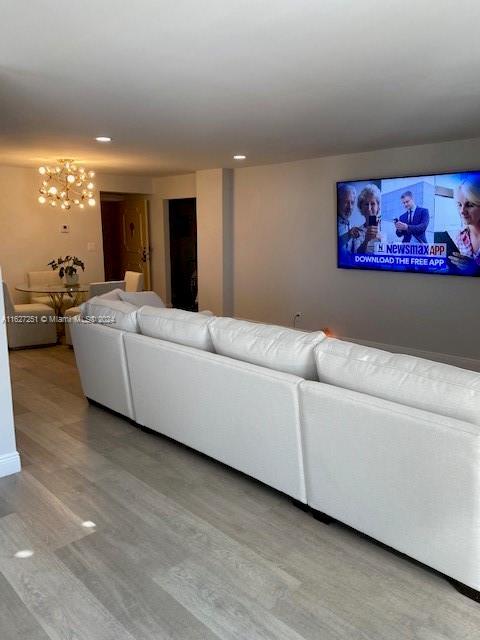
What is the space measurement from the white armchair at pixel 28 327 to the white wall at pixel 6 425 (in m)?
3.28

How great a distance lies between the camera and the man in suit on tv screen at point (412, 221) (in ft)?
17.7

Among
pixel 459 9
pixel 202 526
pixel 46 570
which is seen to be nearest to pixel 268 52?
pixel 459 9

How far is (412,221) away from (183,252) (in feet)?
17.0

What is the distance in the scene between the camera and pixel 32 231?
7.60 metres

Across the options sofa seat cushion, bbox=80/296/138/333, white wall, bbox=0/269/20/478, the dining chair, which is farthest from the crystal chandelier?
white wall, bbox=0/269/20/478

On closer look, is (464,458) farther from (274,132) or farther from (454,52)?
(274,132)

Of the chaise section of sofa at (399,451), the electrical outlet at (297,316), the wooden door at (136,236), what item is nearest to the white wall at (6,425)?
the chaise section of sofa at (399,451)

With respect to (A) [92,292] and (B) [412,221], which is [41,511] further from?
(B) [412,221]

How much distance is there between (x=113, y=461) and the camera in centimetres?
323

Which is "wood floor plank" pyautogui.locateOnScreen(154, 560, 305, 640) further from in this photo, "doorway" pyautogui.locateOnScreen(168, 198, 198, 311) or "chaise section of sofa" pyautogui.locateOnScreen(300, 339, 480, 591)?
"doorway" pyautogui.locateOnScreen(168, 198, 198, 311)

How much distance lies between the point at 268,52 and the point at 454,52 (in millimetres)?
967

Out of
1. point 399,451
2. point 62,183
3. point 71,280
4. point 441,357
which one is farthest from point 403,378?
point 62,183

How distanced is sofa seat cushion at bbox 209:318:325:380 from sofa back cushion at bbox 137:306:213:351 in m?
0.09

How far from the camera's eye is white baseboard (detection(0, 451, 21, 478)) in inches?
120
